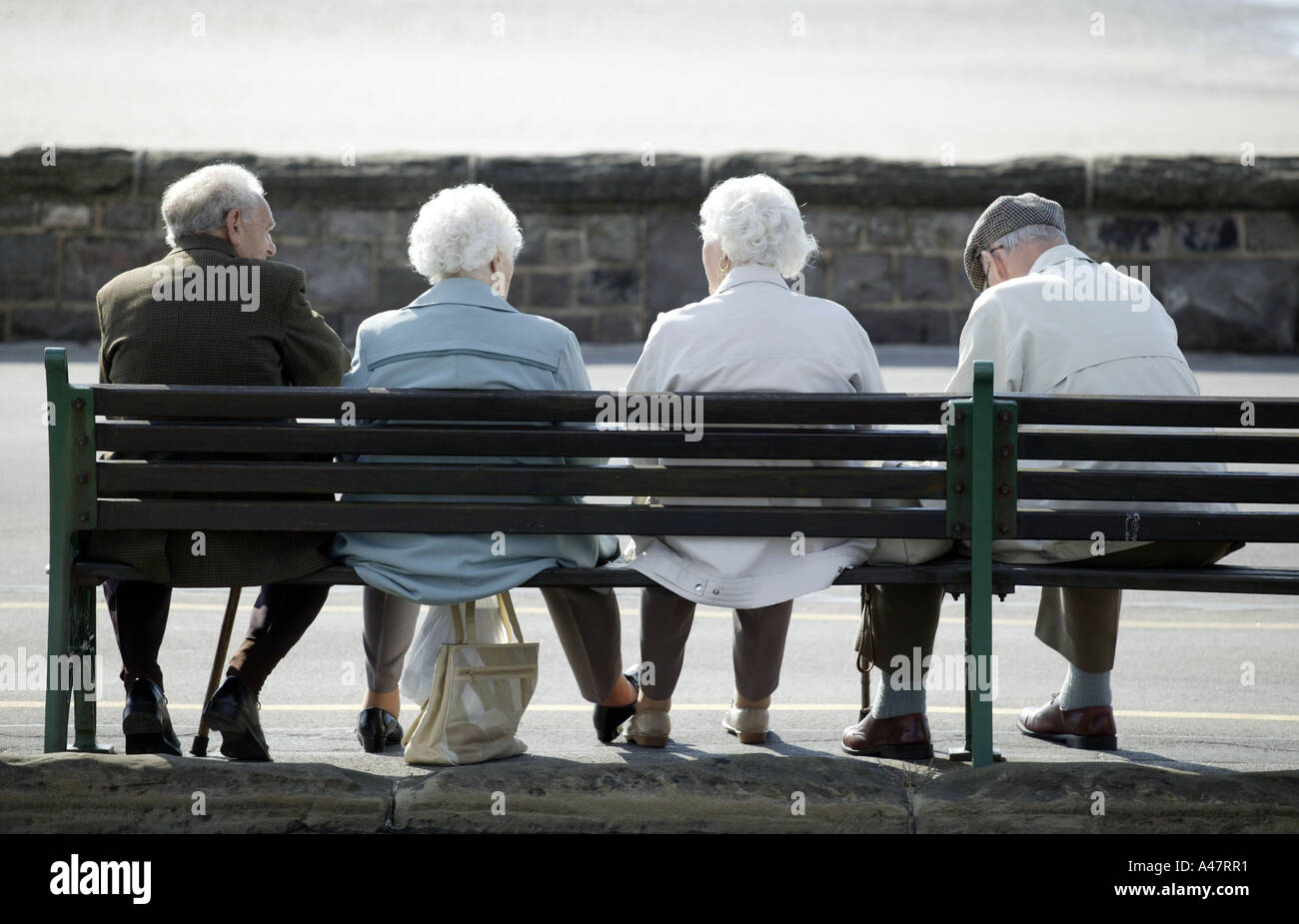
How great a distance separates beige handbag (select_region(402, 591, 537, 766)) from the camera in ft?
13.7

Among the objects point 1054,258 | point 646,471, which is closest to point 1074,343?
point 1054,258

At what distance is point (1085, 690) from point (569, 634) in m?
1.51

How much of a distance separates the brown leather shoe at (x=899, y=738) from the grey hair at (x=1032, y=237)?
1.47 metres

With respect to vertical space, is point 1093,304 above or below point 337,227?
below

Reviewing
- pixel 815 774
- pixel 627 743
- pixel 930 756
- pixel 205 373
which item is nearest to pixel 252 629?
pixel 205 373

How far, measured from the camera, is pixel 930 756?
14.8 feet

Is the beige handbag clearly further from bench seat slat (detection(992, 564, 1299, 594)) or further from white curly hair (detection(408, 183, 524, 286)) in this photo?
bench seat slat (detection(992, 564, 1299, 594))

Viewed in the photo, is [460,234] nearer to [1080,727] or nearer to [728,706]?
[728,706]

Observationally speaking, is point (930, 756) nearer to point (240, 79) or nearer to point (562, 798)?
point (562, 798)

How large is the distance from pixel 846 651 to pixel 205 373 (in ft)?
9.08

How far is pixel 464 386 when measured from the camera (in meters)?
4.42

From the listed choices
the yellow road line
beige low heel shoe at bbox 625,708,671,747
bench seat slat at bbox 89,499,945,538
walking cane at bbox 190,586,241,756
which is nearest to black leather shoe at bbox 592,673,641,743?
beige low heel shoe at bbox 625,708,671,747
